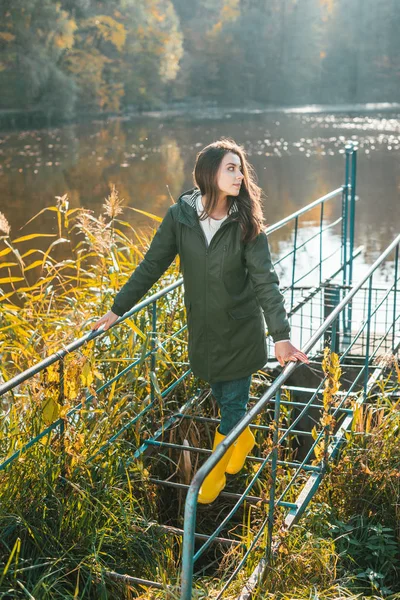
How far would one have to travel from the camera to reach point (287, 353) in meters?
2.86

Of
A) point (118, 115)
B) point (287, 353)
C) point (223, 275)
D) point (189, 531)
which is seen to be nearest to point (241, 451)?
point (287, 353)

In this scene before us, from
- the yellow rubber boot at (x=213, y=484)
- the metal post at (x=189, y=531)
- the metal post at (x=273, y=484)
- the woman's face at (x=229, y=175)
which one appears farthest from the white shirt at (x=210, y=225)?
the metal post at (x=189, y=531)

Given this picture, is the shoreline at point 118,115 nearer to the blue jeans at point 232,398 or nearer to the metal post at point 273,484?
the blue jeans at point 232,398

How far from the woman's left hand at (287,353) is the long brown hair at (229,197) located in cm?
40

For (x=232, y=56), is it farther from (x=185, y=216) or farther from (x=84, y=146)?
(x=185, y=216)

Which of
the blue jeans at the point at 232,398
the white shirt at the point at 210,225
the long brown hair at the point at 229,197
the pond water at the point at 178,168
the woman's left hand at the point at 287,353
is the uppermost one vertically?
the long brown hair at the point at 229,197

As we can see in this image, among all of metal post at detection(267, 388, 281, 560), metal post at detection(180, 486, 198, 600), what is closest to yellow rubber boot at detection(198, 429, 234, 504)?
metal post at detection(267, 388, 281, 560)

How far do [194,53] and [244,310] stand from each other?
57.9 meters

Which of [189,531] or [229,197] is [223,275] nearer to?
[229,197]

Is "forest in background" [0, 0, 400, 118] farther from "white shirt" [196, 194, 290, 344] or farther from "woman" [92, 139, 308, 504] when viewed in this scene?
"white shirt" [196, 194, 290, 344]

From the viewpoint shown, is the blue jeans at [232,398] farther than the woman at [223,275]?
Yes

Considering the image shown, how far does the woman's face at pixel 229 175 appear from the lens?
9.86 ft

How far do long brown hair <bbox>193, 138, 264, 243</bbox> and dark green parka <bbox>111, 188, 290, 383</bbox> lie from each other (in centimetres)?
3

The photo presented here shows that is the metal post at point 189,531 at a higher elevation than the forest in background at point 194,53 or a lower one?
lower
